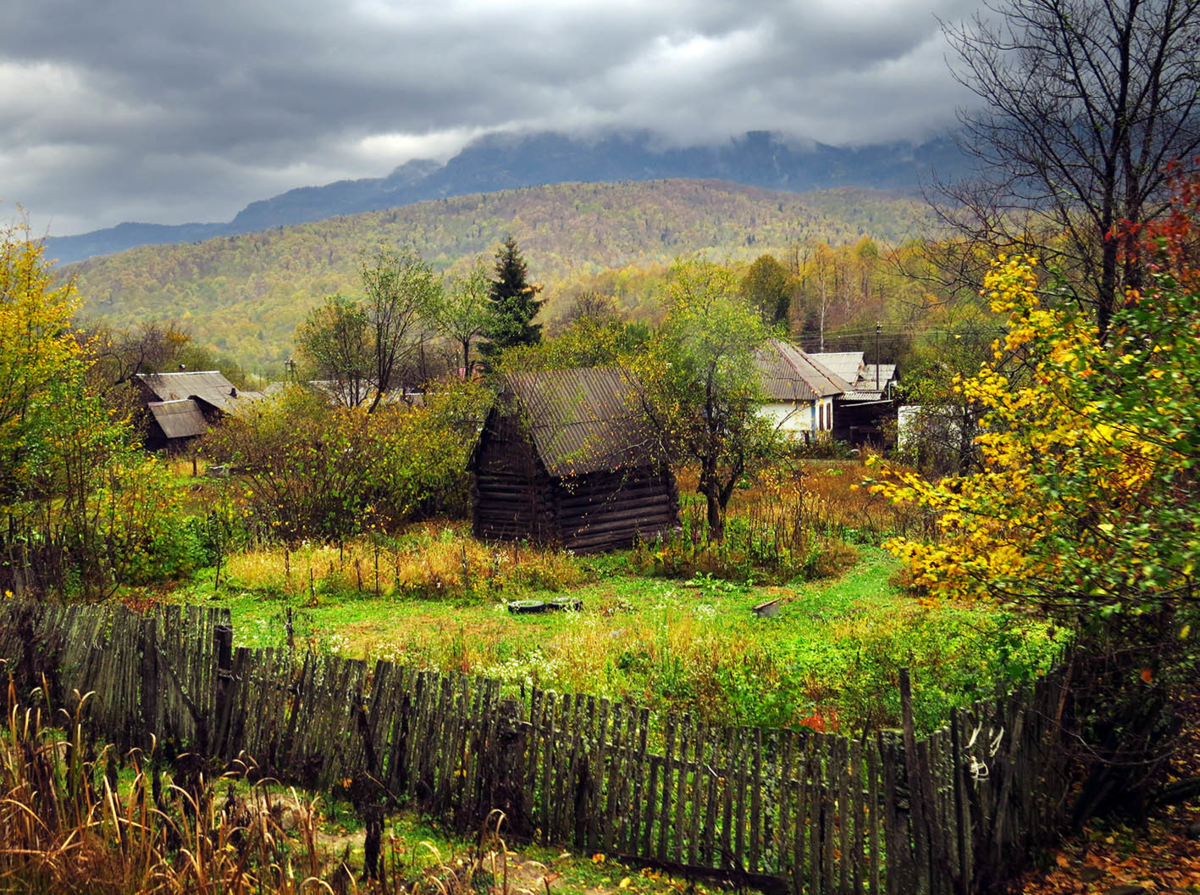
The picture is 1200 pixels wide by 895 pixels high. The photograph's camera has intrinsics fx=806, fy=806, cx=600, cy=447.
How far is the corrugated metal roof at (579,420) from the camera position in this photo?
67.4 feet

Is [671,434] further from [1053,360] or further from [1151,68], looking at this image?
[1053,360]

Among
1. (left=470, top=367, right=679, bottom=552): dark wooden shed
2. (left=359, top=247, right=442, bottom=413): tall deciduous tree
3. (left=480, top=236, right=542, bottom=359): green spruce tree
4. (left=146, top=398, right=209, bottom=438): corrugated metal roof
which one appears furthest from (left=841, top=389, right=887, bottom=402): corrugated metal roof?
(left=146, top=398, right=209, bottom=438): corrugated metal roof

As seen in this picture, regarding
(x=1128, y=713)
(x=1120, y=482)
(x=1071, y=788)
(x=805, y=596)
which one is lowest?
(x=805, y=596)

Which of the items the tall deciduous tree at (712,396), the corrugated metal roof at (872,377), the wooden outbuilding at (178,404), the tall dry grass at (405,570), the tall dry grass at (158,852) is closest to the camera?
the tall dry grass at (158,852)

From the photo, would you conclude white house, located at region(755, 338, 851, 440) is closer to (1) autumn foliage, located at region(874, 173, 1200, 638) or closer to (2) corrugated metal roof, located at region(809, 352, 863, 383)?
(2) corrugated metal roof, located at region(809, 352, 863, 383)

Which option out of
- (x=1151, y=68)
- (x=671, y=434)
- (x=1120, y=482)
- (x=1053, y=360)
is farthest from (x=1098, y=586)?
(x=671, y=434)

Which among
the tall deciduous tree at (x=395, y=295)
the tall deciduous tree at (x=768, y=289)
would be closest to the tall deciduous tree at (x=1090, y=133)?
the tall deciduous tree at (x=395, y=295)

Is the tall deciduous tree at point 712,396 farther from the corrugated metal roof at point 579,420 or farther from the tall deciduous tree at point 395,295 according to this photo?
the tall deciduous tree at point 395,295

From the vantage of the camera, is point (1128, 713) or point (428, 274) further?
point (428, 274)

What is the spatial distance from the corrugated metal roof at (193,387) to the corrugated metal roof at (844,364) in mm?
42095

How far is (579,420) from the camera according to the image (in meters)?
21.3

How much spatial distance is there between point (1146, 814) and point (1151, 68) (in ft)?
29.0

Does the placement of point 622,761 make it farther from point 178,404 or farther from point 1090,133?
point 178,404

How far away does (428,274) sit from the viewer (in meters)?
39.6
